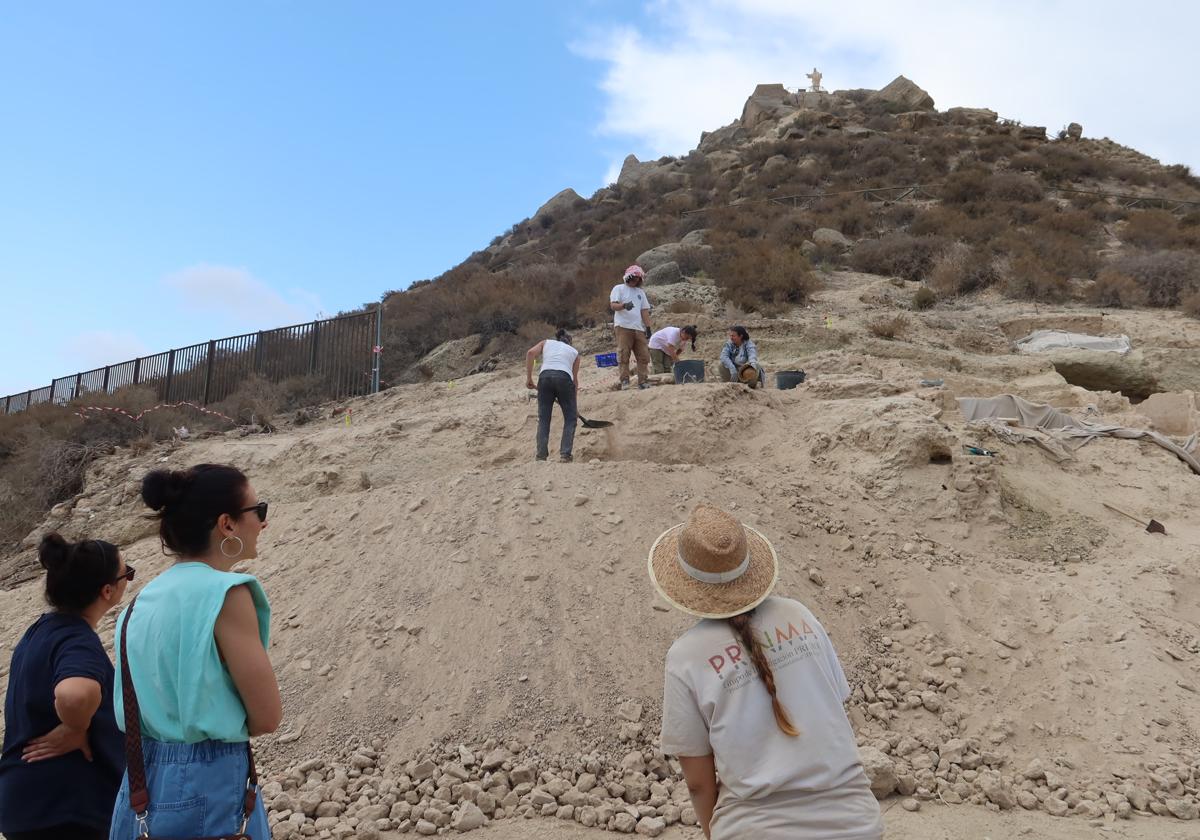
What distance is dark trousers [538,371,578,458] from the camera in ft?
21.9

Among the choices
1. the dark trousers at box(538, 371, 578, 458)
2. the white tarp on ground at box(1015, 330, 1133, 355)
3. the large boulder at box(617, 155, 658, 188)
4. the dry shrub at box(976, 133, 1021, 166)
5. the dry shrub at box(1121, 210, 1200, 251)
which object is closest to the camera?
the dark trousers at box(538, 371, 578, 458)

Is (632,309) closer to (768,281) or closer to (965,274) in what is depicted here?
(768,281)

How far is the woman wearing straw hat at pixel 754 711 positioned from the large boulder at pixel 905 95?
39.5m

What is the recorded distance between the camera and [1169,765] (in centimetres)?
363

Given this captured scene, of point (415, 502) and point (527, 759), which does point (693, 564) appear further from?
point (415, 502)

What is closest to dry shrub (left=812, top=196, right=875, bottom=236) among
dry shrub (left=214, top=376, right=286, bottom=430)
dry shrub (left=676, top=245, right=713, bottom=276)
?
dry shrub (left=676, top=245, right=713, bottom=276)

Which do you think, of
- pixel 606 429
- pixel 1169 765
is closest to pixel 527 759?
pixel 1169 765

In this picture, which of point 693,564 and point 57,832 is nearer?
point 693,564

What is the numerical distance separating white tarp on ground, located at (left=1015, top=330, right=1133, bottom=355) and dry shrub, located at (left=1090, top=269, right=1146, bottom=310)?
7.89 feet

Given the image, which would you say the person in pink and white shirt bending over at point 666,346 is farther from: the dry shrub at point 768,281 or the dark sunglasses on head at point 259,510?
the dark sunglasses on head at point 259,510

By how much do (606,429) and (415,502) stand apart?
2.33 m

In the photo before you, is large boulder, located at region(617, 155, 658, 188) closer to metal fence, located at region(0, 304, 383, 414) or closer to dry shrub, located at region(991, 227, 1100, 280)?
dry shrub, located at region(991, 227, 1100, 280)

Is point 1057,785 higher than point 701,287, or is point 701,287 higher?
point 701,287

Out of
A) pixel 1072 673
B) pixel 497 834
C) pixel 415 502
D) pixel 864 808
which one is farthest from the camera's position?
pixel 415 502
